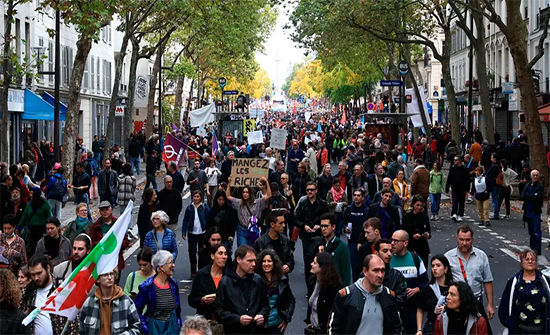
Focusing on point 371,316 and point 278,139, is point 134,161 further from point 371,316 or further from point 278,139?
point 371,316

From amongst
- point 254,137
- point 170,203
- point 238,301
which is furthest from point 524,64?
point 238,301

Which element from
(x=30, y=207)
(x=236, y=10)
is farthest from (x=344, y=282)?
(x=236, y=10)

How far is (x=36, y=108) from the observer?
35438 mm

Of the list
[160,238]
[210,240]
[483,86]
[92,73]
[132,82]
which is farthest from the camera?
[92,73]

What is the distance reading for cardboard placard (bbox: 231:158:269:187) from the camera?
698 inches

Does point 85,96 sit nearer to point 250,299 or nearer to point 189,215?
point 189,215

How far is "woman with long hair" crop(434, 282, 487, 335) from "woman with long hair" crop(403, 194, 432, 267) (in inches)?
177

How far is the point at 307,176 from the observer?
1961 centimetres

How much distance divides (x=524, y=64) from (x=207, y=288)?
784 inches

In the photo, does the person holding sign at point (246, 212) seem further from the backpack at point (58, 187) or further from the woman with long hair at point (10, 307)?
the woman with long hair at point (10, 307)

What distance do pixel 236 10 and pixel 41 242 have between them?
30.1m

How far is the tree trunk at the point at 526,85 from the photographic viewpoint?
25797 mm

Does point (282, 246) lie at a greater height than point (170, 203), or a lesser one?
lesser

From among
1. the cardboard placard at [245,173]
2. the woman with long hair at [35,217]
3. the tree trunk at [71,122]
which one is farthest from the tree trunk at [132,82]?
the woman with long hair at [35,217]
